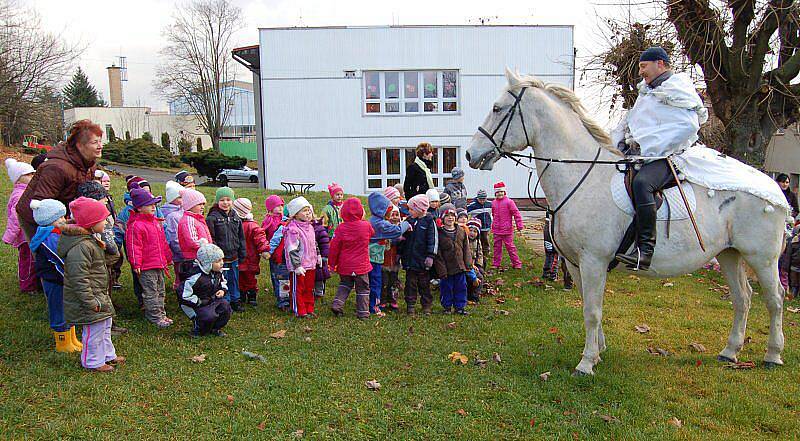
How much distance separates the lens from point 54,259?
20.9 ft

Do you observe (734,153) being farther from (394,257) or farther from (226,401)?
(226,401)

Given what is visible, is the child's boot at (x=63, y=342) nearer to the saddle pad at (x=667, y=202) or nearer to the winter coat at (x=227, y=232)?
the winter coat at (x=227, y=232)

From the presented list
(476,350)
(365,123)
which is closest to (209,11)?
(365,123)

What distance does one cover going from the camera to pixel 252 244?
8.82 meters

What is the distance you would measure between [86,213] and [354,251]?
3.42 metres

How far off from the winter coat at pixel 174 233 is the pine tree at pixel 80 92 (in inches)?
3084

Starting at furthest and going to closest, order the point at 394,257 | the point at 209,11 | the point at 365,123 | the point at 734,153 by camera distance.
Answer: the point at 209,11 → the point at 365,123 → the point at 734,153 → the point at 394,257

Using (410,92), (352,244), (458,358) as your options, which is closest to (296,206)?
(352,244)

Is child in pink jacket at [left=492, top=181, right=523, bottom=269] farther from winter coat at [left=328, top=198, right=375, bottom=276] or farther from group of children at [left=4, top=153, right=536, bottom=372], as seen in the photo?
winter coat at [left=328, top=198, right=375, bottom=276]

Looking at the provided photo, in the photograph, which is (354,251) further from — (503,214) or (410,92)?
(410,92)

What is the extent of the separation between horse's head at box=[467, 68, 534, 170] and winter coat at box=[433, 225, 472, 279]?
2.44m

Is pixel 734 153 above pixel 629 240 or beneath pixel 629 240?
above

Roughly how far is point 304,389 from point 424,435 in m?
1.42

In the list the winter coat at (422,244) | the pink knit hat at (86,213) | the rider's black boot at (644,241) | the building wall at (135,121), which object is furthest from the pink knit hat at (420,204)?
the building wall at (135,121)
